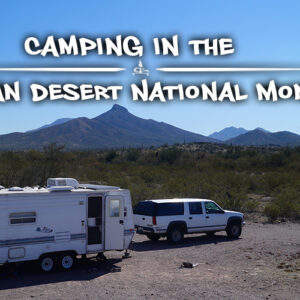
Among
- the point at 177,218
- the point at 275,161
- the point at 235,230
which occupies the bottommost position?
the point at 235,230

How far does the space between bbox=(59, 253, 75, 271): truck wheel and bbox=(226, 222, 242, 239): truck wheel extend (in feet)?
25.3

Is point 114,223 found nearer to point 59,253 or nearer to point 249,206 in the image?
point 59,253

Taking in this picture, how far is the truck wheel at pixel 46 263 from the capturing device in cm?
1263

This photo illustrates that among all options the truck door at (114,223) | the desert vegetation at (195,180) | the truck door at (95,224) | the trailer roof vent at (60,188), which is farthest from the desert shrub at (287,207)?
the trailer roof vent at (60,188)

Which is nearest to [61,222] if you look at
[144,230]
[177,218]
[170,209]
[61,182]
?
[61,182]

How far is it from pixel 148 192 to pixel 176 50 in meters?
8.19

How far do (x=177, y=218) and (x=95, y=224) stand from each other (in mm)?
4620

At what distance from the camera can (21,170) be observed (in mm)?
28625

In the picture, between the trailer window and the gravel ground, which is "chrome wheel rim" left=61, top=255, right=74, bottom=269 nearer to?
the gravel ground

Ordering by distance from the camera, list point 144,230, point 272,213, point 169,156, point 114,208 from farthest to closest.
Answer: point 169,156
point 272,213
point 144,230
point 114,208

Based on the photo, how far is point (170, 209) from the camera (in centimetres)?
1753

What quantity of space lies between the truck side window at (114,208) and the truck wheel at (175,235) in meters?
3.84

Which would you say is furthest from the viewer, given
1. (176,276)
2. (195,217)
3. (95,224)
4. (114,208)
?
(195,217)

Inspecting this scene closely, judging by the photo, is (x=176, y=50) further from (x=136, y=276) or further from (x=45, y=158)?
(x=45, y=158)
